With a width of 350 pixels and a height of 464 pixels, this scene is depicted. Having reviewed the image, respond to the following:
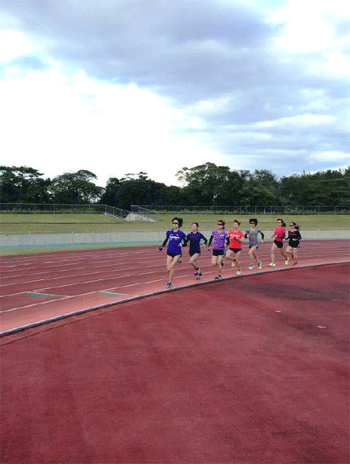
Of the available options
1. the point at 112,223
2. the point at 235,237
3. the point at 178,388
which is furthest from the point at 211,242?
the point at 112,223

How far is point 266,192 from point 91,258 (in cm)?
5670

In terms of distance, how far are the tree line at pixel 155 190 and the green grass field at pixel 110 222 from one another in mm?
14104

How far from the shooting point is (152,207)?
210 feet

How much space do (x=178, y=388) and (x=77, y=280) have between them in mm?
11071

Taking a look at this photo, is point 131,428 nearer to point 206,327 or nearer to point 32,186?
point 206,327

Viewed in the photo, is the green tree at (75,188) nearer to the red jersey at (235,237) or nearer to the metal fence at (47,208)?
the metal fence at (47,208)

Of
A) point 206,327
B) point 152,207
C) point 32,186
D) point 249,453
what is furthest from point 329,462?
point 32,186

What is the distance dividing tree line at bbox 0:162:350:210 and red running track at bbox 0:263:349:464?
64.8 m

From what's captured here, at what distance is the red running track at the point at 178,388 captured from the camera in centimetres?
493

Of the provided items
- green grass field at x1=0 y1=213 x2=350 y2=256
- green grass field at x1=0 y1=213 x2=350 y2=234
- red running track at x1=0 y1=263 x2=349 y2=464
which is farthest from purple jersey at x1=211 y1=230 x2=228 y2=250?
green grass field at x1=0 y1=213 x2=350 y2=234

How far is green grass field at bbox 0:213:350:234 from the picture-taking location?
43.2 meters

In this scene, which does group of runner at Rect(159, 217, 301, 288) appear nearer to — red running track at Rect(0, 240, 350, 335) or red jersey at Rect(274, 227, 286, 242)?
red jersey at Rect(274, 227, 286, 242)

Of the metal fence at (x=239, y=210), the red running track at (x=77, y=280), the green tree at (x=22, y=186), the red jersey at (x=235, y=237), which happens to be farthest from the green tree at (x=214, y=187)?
the red jersey at (x=235, y=237)

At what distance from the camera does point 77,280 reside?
1706cm
